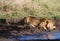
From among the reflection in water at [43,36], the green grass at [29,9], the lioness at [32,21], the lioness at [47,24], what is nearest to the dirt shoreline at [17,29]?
the lioness at [47,24]

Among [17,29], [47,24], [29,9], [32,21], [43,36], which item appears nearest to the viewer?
[43,36]

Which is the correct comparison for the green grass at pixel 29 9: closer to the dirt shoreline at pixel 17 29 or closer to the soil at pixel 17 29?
the soil at pixel 17 29

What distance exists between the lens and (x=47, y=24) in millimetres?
13555

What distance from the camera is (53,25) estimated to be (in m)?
13.7

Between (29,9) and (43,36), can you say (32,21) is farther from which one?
(43,36)

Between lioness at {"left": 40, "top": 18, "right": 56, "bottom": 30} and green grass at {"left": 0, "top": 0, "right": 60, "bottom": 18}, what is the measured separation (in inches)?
37.5

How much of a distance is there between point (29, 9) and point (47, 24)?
2.06 meters

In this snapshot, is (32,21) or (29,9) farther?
(29,9)

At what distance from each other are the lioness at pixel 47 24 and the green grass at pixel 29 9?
95cm

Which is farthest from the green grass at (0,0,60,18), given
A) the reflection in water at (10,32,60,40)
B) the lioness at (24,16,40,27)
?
the reflection in water at (10,32,60,40)

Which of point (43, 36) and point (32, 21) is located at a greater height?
point (32, 21)

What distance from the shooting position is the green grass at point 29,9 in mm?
14875

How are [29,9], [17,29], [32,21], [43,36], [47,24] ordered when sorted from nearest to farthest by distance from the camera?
[43,36] < [17,29] < [47,24] < [32,21] < [29,9]

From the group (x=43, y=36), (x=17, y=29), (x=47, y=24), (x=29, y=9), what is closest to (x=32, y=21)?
(x=47, y=24)
